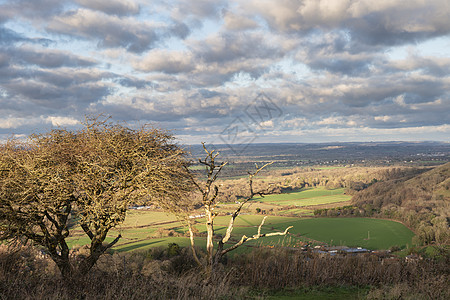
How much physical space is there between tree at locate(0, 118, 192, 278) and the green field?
268ft

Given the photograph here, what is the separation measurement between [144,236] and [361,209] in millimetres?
69829

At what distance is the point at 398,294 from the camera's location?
924 centimetres

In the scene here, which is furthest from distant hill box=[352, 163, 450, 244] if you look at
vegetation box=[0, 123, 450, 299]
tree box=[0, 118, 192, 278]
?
tree box=[0, 118, 192, 278]

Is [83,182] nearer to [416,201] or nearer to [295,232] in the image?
[295,232]

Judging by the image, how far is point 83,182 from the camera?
9992mm

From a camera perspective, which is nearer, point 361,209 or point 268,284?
point 268,284

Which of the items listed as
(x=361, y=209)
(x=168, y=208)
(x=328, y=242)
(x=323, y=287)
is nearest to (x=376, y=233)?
(x=328, y=242)

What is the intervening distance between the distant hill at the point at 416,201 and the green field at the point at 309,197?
7.42 metres

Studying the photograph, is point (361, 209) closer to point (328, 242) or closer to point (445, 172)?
point (328, 242)

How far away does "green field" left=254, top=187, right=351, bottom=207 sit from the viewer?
323 ft

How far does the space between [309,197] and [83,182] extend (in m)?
106

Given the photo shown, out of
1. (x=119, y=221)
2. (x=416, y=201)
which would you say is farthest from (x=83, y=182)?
(x=416, y=201)

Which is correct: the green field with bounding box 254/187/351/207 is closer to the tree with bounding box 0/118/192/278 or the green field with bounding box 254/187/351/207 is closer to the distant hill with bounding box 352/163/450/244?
the distant hill with bounding box 352/163/450/244

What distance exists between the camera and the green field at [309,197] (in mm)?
98331
